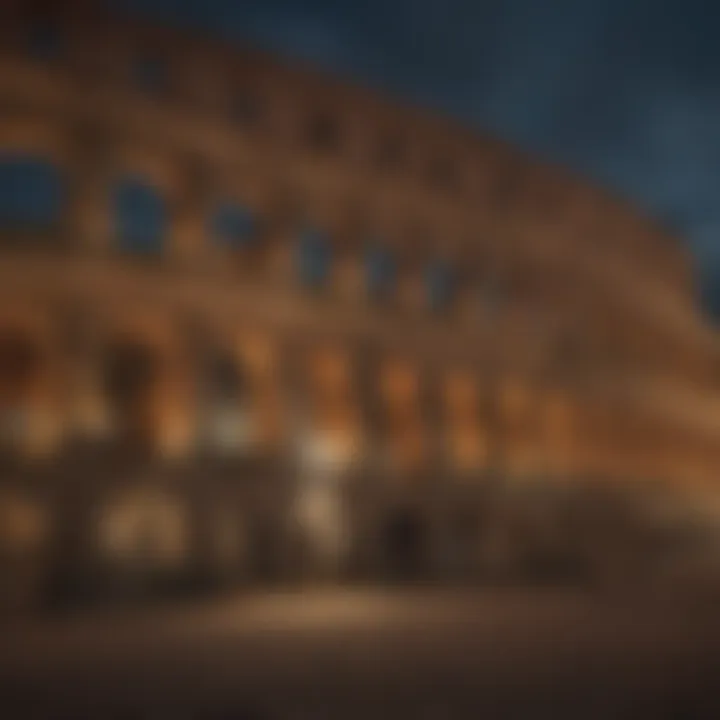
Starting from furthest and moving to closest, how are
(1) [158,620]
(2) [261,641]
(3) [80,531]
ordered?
(3) [80,531], (1) [158,620], (2) [261,641]

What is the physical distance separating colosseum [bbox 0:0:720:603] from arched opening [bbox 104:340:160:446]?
8 cm

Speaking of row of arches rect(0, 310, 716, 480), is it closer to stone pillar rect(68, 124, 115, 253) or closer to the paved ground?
stone pillar rect(68, 124, 115, 253)

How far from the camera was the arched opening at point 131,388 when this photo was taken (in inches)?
875

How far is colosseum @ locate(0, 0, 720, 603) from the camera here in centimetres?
1955

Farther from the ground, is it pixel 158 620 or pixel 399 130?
pixel 399 130

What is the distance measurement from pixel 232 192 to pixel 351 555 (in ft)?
34.6

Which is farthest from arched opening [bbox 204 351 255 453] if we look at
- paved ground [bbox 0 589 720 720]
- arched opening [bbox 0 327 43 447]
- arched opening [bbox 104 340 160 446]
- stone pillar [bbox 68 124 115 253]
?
paved ground [bbox 0 589 720 720]

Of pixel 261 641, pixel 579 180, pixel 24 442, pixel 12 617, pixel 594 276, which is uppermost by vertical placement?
pixel 579 180

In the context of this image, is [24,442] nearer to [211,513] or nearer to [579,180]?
[211,513]

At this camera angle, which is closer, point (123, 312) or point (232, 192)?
point (123, 312)

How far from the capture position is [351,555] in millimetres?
22875

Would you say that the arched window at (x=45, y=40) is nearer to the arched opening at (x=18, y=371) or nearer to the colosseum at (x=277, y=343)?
the colosseum at (x=277, y=343)

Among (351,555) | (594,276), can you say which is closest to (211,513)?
(351,555)

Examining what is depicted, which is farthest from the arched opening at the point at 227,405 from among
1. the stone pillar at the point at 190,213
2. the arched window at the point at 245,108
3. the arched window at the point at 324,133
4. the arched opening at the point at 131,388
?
the arched window at the point at 324,133
